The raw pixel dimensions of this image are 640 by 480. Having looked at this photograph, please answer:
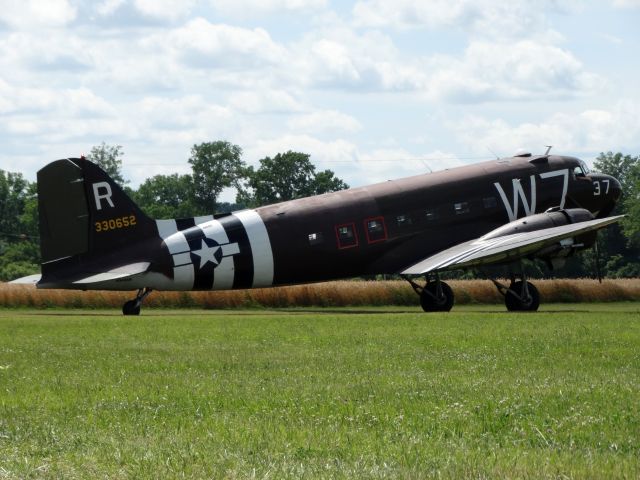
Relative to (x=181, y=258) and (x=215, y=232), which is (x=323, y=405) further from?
(x=215, y=232)

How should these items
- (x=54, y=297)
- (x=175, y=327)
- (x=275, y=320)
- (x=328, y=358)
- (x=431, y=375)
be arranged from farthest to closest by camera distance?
(x=54, y=297) → (x=275, y=320) → (x=175, y=327) → (x=328, y=358) → (x=431, y=375)

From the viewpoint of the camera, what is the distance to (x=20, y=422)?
14.9 meters

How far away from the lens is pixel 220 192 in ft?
525

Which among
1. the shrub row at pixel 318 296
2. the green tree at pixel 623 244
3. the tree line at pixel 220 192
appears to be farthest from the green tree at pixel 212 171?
the shrub row at pixel 318 296

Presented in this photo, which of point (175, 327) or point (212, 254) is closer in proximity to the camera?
point (175, 327)

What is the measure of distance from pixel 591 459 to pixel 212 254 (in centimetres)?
2830

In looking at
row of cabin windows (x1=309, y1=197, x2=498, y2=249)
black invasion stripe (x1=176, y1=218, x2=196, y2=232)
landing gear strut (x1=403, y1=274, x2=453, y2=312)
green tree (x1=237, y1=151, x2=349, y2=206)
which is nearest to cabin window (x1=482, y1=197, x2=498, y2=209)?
row of cabin windows (x1=309, y1=197, x2=498, y2=249)

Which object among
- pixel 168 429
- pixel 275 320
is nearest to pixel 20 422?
pixel 168 429

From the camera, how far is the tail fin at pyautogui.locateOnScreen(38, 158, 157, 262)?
126 feet

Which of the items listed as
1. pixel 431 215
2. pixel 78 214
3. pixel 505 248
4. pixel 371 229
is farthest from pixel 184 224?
pixel 505 248

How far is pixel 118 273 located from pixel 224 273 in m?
3.63

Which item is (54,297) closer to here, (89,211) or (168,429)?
(89,211)

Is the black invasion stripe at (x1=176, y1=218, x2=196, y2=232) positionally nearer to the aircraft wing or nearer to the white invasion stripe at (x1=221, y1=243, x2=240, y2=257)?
the white invasion stripe at (x1=221, y1=243, x2=240, y2=257)

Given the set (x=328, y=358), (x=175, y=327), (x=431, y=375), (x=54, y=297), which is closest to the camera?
(x=431, y=375)
